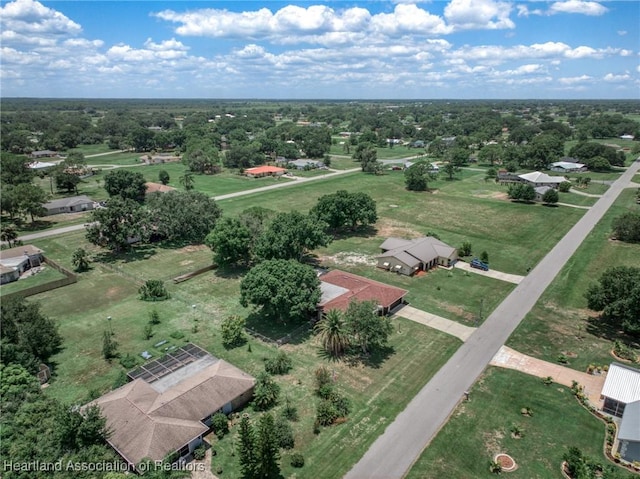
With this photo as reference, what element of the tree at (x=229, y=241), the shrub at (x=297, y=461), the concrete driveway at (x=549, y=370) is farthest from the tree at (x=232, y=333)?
the concrete driveway at (x=549, y=370)

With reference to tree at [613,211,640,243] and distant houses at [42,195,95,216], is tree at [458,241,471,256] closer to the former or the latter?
tree at [613,211,640,243]

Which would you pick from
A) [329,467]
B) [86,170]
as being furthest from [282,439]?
[86,170]

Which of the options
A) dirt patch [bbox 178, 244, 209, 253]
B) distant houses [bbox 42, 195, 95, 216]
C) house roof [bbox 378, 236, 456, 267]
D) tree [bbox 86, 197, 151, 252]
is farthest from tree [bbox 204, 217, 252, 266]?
distant houses [bbox 42, 195, 95, 216]

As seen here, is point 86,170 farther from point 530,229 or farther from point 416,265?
point 530,229

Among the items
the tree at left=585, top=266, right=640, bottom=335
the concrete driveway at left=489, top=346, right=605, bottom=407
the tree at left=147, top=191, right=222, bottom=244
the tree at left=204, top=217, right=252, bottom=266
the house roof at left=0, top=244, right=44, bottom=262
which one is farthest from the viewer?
the tree at left=147, top=191, right=222, bottom=244

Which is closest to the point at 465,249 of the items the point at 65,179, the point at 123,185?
the point at 123,185

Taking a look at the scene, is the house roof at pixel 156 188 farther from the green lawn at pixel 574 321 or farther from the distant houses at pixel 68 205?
the green lawn at pixel 574 321
